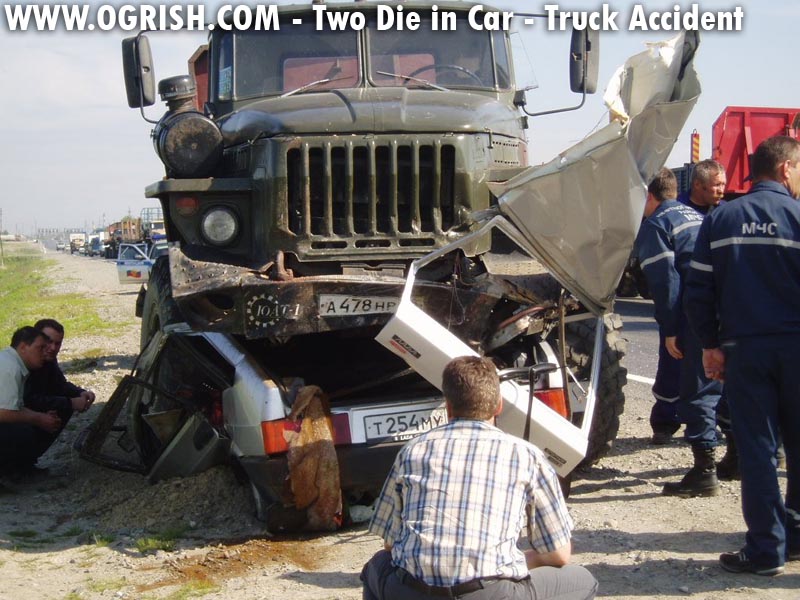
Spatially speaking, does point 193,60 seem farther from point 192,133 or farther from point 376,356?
point 376,356

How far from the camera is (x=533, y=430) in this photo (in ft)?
15.1

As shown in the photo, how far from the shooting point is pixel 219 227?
5.85 meters

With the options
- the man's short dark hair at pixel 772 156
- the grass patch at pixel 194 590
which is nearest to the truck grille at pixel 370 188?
the man's short dark hair at pixel 772 156

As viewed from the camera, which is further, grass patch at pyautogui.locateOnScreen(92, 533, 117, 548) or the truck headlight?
the truck headlight

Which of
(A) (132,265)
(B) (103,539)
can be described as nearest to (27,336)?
(B) (103,539)

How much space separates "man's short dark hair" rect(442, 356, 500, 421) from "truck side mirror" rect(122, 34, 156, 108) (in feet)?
14.9

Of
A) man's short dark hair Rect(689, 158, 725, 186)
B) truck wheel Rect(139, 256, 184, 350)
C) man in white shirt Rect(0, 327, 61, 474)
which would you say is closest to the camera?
truck wheel Rect(139, 256, 184, 350)

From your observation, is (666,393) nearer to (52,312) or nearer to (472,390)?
(472,390)

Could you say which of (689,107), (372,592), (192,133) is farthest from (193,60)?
(372,592)

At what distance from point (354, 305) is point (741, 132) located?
1392 centimetres

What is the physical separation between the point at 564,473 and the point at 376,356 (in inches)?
74.1

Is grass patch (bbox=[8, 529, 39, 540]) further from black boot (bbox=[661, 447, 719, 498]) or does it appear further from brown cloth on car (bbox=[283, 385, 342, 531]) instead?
black boot (bbox=[661, 447, 719, 498])

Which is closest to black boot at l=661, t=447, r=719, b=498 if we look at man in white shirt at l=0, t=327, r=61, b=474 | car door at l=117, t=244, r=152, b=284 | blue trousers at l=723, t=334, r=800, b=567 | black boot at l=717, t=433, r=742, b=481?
black boot at l=717, t=433, r=742, b=481

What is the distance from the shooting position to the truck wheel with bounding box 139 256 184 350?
6.00 metres
